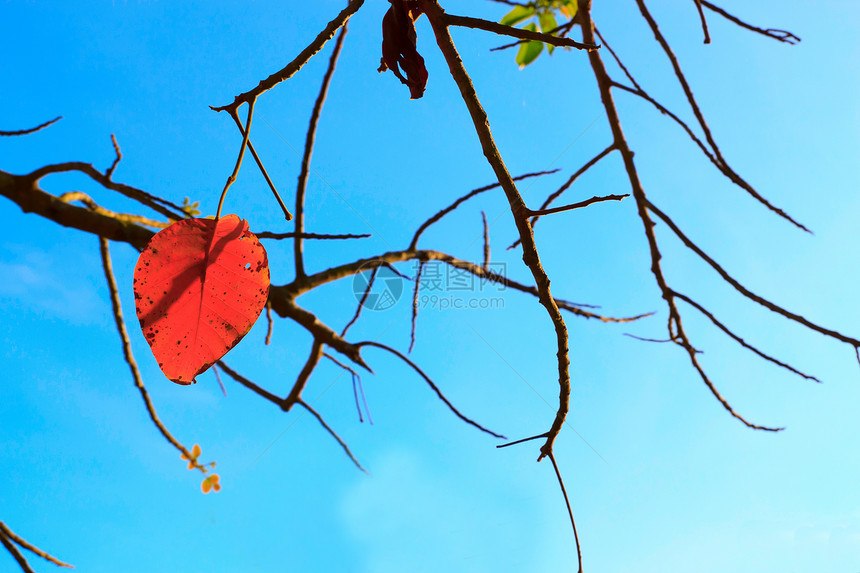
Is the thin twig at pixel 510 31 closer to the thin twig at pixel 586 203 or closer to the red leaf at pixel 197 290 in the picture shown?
the thin twig at pixel 586 203

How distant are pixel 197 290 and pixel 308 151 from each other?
0.71m

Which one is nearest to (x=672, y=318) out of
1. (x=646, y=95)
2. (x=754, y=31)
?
(x=646, y=95)

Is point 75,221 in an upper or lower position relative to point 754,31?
lower

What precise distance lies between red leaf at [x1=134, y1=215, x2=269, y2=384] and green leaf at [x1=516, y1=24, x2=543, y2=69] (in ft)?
2.42

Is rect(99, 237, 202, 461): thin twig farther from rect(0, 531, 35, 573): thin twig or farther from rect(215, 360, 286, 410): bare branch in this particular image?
rect(0, 531, 35, 573): thin twig

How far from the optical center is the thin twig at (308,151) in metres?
1.10

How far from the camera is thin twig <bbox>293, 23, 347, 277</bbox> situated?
3.60 feet

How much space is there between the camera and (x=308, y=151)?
46.7 inches

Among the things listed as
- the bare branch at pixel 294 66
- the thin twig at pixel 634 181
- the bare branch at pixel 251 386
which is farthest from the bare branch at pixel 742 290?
the bare branch at pixel 251 386

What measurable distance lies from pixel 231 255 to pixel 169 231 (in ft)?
0.20

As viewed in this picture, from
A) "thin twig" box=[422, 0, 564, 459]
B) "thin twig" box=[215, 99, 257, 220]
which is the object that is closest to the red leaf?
"thin twig" box=[215, 99, 257, 220]

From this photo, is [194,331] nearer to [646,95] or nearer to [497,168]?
[497,168]

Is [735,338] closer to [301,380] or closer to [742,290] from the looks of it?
[742,290]

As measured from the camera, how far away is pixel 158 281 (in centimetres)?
52
